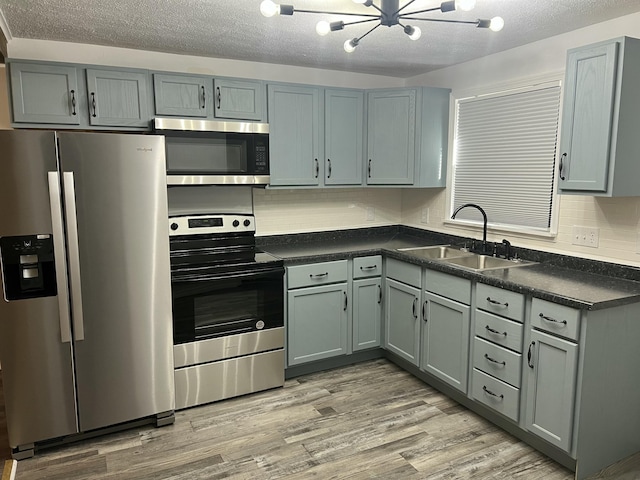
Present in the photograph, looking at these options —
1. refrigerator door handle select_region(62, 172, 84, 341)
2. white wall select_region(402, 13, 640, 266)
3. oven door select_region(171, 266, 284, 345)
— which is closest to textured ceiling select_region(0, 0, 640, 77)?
white wall select_region(402, 13, 640, 266)

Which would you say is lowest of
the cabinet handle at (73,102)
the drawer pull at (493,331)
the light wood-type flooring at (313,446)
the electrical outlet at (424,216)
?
the light wood-type flooring at (313,446)

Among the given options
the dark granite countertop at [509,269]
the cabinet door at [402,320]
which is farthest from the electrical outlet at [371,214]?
the cabinet door at [402,320]

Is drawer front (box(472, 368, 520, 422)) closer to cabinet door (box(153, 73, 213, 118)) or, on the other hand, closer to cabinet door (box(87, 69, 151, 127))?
cabinet door (box(153, 73, 213, 118))

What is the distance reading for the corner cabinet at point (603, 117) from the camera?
2.24m

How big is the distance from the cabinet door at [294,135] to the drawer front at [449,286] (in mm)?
1167

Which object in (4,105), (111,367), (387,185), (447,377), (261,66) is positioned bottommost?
(447,377)

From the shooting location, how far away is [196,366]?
116 inches

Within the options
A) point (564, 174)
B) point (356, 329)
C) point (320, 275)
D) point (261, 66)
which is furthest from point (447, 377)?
point (261, 66)

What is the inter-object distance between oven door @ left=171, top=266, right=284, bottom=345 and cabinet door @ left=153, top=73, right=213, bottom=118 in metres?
1.10

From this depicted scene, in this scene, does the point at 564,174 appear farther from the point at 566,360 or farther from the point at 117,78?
the point at 117,78

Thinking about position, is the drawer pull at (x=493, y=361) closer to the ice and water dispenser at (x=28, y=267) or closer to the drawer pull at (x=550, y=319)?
the drawer pull at (x=550, y=319)

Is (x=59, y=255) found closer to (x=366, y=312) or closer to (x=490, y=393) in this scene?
(x=366, y=312)

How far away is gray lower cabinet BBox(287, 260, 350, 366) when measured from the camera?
330cm

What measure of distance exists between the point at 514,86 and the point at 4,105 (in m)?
3.59
